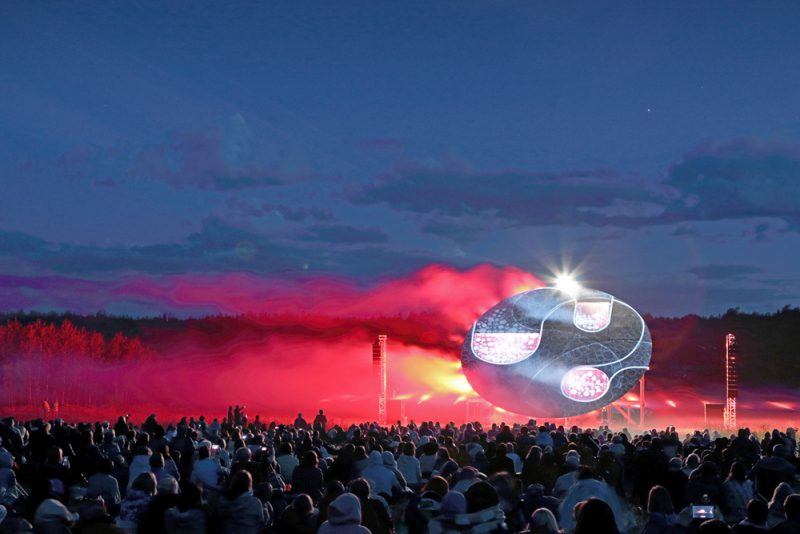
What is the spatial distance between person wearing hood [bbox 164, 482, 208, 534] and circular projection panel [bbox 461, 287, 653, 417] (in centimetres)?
2925

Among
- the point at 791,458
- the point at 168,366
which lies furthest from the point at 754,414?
the point at 791,458

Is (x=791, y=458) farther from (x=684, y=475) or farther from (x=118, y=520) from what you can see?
(x=118, y=520)

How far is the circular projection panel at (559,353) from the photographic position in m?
36.9

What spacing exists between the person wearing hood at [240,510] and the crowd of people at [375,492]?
0.01 m

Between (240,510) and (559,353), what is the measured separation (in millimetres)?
28894

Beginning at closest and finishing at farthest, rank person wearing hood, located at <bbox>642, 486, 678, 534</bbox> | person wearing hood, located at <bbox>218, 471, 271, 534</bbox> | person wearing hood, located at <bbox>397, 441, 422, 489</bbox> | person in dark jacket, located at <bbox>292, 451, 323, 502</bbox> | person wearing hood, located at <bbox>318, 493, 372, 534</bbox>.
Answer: person wearing hood, located at <bbox>318, 493, 372, 534</bbox> → person wearing hood, located at <bbox>642, 486, 678, 534</bbox> → person wearing hood, located at <bbox>218, 471, 271, 534</bbox> → person in dark jacket, located at <bbox>292, 451, 323, 502</bbox> → person wearing hood, located at <bbox>397, 441, 422, 489</bbox>

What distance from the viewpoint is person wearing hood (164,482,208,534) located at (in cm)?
827

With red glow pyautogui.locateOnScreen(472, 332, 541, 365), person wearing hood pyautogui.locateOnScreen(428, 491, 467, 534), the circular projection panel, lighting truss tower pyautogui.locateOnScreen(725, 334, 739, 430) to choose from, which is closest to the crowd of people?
person wearing hood pyautogui.locateOnScreen(428, 491, 467, 534)

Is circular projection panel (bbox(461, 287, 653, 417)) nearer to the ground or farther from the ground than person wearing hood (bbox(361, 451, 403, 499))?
farther from the ground

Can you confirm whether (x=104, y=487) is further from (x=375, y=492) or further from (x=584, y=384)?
(x=584, y=384)

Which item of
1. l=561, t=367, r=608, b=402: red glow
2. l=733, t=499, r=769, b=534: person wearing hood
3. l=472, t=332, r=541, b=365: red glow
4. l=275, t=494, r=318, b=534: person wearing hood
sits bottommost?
l=275, t=494, r=318, b=534: person wearing hood

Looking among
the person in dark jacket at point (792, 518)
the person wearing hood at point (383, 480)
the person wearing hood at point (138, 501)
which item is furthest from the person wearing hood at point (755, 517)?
the person wearing hood at point (138, 501)

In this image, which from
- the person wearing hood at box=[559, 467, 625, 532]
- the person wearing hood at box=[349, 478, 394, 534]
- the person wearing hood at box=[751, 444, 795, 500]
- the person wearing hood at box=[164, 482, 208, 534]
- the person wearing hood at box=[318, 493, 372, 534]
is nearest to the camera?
the person wearing hood at box=[318, 493, 372, 534]

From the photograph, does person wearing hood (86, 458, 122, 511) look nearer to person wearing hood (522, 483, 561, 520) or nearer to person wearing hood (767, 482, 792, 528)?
person wearing hood (522, 483, 561, 520)
